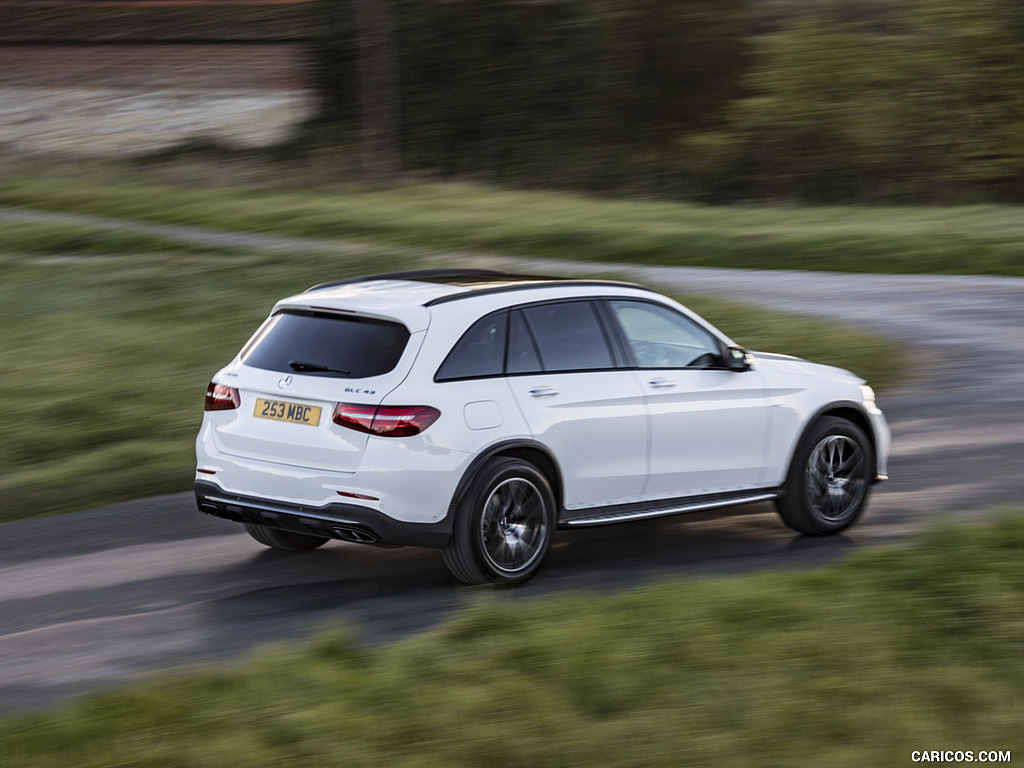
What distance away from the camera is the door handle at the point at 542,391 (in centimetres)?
757

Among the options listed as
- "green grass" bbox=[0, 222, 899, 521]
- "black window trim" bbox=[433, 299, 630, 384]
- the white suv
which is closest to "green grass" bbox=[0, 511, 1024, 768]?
the white suv

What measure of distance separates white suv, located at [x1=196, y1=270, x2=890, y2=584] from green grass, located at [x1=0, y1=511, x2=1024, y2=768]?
28.5 inches

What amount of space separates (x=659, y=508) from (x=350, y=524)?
1.94 meters

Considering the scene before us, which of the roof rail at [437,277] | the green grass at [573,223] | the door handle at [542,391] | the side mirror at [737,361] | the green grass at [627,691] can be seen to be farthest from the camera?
the green grass at [573,223]

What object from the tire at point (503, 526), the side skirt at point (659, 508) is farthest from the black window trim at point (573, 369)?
the side skirt at point (659, 508)

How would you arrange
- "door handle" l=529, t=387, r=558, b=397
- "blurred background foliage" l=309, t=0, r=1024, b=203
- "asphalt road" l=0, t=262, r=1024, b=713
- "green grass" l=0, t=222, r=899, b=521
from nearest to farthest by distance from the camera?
"asphalt road" l=0, t=262, r=1024, b=713 < "door handle" l=529, t=387, r=558, b=397 < "green grass" l=0, t=222, r=899, b=521 < "blurred background foliage" l=309, t=0, r=1024, b=203

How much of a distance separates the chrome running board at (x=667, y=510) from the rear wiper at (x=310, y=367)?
148cm

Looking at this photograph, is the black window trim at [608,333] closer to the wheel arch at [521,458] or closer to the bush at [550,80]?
the wheel arch at [521,458]

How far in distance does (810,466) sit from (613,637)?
307cm

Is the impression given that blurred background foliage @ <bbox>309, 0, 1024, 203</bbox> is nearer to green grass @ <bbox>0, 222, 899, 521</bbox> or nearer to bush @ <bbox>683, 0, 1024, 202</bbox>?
bush @ <bbox>683, 0, 1024, 202</bbox>

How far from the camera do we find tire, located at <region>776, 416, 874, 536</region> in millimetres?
8781

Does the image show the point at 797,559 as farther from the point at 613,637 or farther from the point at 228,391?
the point at 228,391

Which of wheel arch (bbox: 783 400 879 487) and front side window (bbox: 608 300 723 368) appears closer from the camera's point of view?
front side window (bbox: 608 300 723 368)

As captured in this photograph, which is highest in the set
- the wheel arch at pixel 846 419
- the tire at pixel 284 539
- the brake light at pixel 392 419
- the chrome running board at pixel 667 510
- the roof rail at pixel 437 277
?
the roof rail at pixel 437 277
